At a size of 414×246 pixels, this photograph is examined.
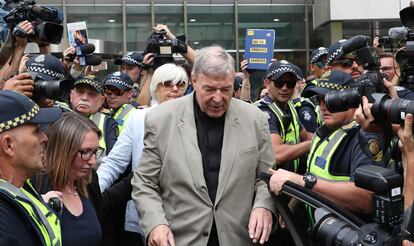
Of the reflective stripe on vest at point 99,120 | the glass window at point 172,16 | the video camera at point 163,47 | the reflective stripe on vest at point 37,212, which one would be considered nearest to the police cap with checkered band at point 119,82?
the reflective stripe on vest at point 99,120

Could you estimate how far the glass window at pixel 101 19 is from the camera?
1684 cm

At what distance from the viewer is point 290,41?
1775 centimetres

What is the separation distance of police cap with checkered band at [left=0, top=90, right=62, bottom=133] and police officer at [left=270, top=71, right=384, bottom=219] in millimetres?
1255

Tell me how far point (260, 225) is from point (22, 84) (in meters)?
1.57

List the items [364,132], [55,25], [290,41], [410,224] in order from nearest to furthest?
[410,224]
[364,132]
[55,25]
[290,41]

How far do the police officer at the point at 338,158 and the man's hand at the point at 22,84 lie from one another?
1.49 metres

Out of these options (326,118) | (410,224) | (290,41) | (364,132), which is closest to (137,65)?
(326,118)

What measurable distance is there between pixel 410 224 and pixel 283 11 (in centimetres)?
1620

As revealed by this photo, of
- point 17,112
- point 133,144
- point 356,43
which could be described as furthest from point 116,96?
point 17,112

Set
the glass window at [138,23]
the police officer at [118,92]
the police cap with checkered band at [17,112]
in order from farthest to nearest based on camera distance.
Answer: the glass window at [138,23] < the police officer at [118,92] < the police cap with checkered band at [17,112]

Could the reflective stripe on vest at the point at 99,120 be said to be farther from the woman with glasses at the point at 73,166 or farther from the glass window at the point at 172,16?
the glass window at the point at 172,16

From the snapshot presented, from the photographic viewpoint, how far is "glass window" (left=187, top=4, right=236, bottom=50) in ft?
56.7

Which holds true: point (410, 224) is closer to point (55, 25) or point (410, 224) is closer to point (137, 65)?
point (55, 25)

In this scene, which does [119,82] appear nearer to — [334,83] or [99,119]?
[99,119]
